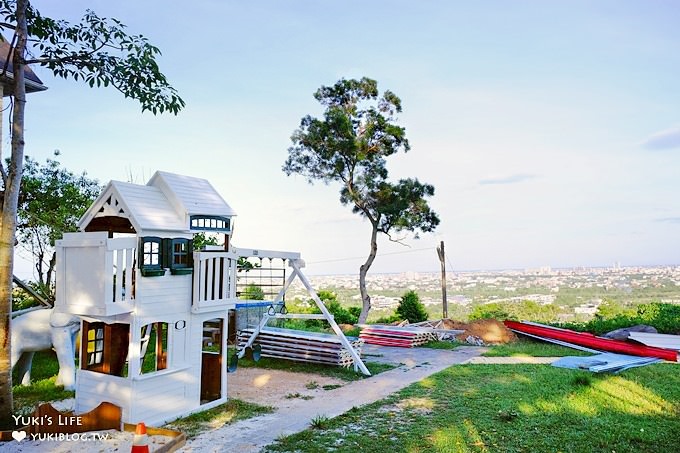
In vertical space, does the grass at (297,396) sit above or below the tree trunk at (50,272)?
below

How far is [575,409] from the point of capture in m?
8.55

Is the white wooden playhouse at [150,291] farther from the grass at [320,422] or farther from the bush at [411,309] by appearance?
the bush at [411,309]

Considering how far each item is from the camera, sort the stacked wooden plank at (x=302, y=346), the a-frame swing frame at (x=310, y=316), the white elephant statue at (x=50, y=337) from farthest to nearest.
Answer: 1. the stacked wooden plank at (x=302, y=346)
2. the a-frame swing frame at (x=310, y=316)
3. the white elephant statue at (x=50, y=337)

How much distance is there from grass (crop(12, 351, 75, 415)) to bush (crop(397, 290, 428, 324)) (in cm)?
1450

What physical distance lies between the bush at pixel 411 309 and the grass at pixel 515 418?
11.1m

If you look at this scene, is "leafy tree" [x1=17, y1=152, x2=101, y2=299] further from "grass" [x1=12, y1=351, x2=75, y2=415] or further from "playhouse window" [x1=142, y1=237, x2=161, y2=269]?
"playhouse window" [x1=142, y1=237, x2=161, y2=269]

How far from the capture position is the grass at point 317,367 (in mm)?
11828

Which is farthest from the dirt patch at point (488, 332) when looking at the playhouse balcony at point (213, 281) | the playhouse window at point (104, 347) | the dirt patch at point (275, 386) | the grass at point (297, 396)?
the playhouse window at point (104, 347)

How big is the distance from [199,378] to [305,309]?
16.5 metres

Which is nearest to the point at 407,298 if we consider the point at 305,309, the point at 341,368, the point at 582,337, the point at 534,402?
the point at 305,309

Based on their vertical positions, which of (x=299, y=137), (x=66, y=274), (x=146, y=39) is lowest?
(x=66, y=274)

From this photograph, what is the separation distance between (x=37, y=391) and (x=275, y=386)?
4.34 metres

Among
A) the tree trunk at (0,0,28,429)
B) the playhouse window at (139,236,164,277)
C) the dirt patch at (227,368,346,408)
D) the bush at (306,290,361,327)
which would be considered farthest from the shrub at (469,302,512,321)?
the tree trunk at (0,0,28,429)

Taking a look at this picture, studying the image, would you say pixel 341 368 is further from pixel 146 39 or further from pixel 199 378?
pixel 146 39
